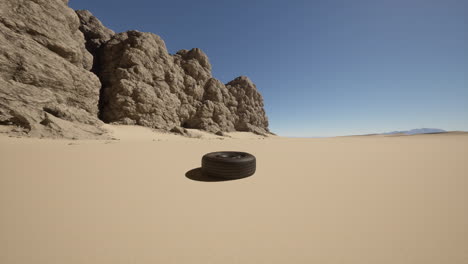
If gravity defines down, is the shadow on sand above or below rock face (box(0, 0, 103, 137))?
below

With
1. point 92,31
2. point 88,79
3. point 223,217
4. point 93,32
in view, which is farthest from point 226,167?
point 92,31

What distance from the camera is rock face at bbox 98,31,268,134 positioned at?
2000cm

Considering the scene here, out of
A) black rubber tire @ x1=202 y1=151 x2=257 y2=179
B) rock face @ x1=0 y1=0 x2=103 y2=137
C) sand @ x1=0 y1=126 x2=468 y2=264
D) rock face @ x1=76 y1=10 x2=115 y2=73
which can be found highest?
rock face @ x1=76 y1=10 x2=115 y2=73

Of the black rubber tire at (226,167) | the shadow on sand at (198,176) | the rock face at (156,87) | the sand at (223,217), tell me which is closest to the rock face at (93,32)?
the rock face at (156,87)

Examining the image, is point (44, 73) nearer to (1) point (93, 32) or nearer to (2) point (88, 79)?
(2) point (88, 79)

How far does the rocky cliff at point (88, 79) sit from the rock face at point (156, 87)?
0.12 metres

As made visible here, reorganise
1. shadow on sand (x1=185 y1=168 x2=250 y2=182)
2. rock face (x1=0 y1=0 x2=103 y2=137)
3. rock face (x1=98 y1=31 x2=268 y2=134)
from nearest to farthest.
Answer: shadow on sand (x1=185 y1=168 x2=250 y2=182)
rock face (x1=0 y1=0 x2=103 y2=137)
rock face (x1=98 y1=31 x2=268 y2=134)

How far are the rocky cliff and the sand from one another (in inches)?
298

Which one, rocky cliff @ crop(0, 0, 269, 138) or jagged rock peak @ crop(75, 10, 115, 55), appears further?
jagged rock peak @ crop(75, 10, 115, 55)

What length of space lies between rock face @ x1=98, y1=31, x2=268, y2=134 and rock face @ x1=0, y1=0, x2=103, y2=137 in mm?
4248

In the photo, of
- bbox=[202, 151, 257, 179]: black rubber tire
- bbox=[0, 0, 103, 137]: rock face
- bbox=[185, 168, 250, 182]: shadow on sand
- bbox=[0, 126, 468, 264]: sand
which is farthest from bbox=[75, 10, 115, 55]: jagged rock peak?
bbox=[202, 151, 257, 179]: black rubber tire

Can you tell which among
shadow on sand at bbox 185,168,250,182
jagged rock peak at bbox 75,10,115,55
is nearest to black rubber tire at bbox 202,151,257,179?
shadow on sand at bbox 185,168,250,182

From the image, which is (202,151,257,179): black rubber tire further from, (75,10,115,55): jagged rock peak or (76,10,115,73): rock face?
(75,10,115,55): jagged rock peak

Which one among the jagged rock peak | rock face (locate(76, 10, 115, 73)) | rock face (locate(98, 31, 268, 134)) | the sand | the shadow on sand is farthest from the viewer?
the jagged rock peak
